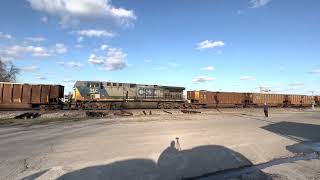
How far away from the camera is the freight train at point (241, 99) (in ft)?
160

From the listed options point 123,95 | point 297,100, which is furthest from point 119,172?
point 297,100

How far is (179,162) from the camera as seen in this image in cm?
1154

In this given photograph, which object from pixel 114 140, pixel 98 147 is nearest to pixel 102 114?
pixel 114 140

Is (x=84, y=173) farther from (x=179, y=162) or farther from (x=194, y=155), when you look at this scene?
(x=194, y=155)

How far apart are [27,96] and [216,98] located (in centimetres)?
2831

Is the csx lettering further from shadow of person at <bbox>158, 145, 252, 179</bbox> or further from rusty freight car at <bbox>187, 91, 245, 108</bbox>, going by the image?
shadow of person at <bbox>158, 145, 252, 179</bbox>

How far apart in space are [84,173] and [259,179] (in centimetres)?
521

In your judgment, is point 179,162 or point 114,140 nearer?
point 179,162

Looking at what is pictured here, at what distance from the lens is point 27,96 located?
33.5 metres

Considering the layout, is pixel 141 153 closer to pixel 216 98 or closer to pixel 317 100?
pixel 216 98

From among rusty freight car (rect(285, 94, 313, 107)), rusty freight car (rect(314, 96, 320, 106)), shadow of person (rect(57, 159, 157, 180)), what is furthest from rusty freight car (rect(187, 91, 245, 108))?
shadow of person (rect(57, 159, 157, 180))

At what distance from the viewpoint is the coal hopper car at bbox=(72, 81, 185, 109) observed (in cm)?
3738

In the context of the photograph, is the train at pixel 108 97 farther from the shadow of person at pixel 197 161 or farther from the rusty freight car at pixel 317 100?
the rusty freight car at pixel 317 100

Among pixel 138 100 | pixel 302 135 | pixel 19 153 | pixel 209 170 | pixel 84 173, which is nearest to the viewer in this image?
pixel 84 173
